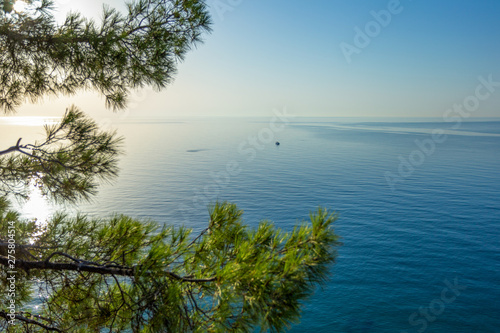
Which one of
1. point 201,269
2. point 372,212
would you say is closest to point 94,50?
point 201,269

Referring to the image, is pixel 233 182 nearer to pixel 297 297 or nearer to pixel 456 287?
pixel 456 287

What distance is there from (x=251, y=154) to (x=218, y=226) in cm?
7661

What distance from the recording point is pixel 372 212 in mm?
37250

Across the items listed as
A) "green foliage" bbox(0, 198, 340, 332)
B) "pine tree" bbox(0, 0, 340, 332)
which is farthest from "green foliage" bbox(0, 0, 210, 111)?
"green foliage" bbox(0, 198, 340, 332)

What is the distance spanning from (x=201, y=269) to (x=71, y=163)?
8.32ft

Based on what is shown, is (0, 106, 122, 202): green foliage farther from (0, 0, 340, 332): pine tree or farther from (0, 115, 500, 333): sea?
(0, 115, 500, 333): sea

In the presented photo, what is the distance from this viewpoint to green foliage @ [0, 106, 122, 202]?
5109mm

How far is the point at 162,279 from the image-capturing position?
13.2 feet

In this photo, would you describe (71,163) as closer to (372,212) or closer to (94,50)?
(94,50)

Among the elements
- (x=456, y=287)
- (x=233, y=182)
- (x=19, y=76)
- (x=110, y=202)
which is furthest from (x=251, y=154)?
(x=19, y=76)

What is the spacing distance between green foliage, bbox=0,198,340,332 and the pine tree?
0.01 metres

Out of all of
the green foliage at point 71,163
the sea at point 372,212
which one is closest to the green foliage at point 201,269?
the sea at point 372,212

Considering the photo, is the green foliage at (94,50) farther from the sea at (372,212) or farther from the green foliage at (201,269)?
the sea at (372,212)

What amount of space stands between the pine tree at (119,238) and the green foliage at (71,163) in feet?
0.06
